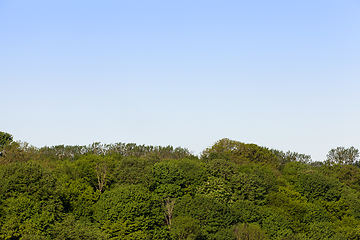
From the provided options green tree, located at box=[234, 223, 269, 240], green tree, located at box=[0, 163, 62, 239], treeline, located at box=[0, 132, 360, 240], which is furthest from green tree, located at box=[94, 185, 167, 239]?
green tree, located at box=[234, 223, 269, 240]

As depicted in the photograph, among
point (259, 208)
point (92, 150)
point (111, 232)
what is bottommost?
point (111, 232)

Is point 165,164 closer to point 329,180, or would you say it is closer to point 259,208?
point 259,208

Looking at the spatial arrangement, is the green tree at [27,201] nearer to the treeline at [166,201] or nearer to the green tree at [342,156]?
the treeline at [166,201]

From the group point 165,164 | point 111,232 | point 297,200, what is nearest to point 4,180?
point 111,232

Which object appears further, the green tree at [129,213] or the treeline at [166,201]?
the green tree at [129,213]

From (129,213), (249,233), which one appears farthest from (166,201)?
(249,233)

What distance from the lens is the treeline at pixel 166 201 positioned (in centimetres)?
8125

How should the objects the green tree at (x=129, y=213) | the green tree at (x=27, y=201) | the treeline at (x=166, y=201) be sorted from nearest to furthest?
the green tree at (x=27, y=201), the treeline at (x=166, y=201), the green tree at (x=129, y=213)

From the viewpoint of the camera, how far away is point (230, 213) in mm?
104250

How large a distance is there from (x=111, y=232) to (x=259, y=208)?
45.3 meters

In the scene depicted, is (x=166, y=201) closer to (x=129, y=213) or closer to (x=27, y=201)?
(x=129, y=213)

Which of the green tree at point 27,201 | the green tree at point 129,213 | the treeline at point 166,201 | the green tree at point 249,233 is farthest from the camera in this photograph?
the green tree at point 249,233

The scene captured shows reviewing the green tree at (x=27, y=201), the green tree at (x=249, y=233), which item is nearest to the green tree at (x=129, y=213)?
the green tree at (x=27, y=201)

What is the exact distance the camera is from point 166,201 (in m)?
111
